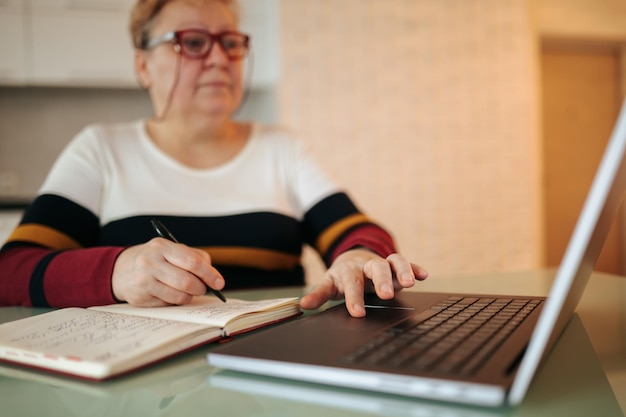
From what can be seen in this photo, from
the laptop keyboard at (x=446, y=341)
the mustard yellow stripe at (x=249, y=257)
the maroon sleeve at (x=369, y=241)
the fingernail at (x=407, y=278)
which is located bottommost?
the mustard yellow stripe at (x=249, y=257)

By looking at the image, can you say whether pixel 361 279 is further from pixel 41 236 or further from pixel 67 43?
pixel 67 43

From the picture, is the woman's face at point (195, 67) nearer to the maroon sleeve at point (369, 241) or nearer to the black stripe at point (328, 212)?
the black stripe at point (328, 212)

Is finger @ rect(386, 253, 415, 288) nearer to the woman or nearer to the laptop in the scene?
the laptop

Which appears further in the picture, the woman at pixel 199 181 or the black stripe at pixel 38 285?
the woman at pixel 199 181

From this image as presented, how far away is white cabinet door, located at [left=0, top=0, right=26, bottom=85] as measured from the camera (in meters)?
2.90

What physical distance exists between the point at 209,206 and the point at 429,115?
238cm

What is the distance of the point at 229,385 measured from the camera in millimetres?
487

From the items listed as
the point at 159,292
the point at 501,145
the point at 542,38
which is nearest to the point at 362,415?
the point at 159,292

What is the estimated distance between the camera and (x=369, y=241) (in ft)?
3.49

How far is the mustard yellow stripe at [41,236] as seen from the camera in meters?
1.07

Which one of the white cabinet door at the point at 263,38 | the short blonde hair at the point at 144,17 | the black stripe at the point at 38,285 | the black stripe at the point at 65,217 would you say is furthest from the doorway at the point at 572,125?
the black stripe at the point at 38,285

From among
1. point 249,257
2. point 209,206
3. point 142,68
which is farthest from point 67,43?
point 249,257

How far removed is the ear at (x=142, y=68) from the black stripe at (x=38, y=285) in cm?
65

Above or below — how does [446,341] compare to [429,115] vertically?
below
